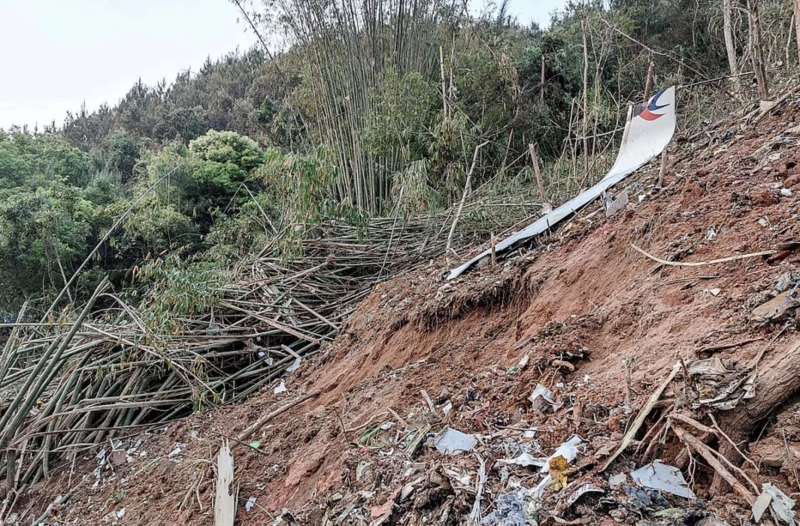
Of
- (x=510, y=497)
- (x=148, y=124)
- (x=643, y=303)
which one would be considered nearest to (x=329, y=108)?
(x=643, y=303)

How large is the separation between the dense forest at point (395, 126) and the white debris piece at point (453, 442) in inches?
92.2

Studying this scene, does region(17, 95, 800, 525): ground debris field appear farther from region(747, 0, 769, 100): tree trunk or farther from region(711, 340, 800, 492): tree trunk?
region(747, 0, 769, 100): tree trunk

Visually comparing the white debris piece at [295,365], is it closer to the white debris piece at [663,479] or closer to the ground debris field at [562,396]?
the ground debris field at [562,396]

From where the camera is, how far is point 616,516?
3.15 feet

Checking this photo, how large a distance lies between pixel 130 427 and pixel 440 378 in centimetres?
195

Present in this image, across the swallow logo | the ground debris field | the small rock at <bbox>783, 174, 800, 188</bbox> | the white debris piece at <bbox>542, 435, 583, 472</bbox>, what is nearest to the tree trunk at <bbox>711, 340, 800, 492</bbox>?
the ground debris field

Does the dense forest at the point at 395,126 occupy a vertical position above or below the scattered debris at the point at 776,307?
above

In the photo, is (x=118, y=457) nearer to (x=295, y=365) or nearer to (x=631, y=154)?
(x=295, y=365)

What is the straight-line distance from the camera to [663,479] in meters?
1.01

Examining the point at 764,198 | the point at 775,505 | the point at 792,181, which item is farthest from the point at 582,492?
the point at 792,181

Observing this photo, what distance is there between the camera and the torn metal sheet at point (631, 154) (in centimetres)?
277

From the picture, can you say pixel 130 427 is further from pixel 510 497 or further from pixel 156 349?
pixel 510 497

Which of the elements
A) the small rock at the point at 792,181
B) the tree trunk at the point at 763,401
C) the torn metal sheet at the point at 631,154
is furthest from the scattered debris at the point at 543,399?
the torn metal sheet at the point at 631,154

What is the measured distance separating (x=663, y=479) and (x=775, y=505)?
0.61 feet
